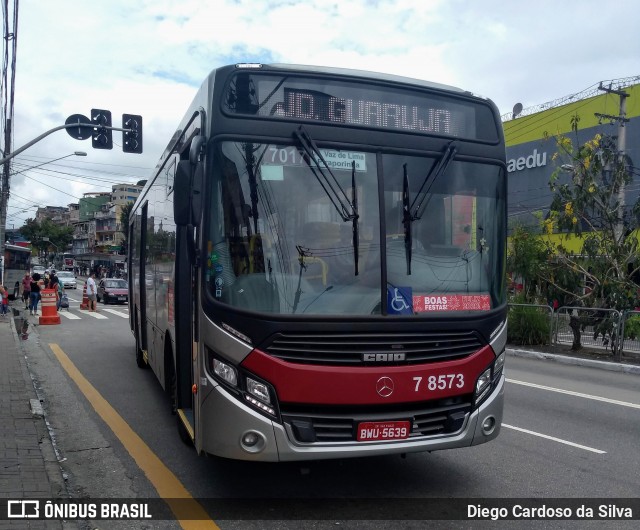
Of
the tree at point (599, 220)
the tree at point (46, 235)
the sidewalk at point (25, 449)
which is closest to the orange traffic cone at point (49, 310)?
the sidewalk at point (25, 449)

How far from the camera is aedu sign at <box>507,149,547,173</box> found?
32.9 metres

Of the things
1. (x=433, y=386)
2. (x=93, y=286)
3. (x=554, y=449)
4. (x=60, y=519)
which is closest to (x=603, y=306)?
(x=554, y=449)

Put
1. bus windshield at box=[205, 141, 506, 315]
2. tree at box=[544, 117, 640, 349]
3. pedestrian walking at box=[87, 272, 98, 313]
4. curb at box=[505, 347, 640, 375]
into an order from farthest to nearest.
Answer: pedestrian walking at box=[87, 272, 98, 313] < tree at box=[544, 117, 640, 349] < curb at box=[505, 347, 640, 375] < bus windshield at box=[205, 141, 506, 315]

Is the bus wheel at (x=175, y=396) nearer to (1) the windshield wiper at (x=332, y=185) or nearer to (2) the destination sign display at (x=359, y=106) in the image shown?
(1) the windshield wiper at (x=332, y=185)

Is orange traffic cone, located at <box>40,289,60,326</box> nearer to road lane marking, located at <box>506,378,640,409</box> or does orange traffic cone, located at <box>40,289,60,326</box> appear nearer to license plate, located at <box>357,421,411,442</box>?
road lane marking, located at <box>506,378,640,409</box>

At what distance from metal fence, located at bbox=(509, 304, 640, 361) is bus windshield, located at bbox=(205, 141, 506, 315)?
36.7 ft

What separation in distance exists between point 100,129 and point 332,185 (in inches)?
694

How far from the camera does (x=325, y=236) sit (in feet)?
16.3

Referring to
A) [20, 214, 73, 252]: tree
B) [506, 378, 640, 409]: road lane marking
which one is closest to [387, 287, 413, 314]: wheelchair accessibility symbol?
[506, 378, 640, 409]: road lane marking

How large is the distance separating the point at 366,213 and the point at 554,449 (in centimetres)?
381

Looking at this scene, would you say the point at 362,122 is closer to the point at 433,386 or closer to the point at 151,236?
the point at 433,386

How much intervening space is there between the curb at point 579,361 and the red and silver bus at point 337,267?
992cm

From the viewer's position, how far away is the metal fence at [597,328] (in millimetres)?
14828

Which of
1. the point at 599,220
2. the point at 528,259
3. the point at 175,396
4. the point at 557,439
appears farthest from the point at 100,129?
the point at 557,439
